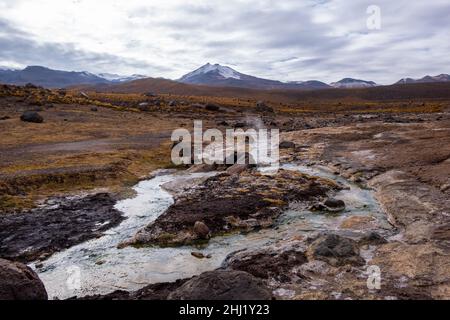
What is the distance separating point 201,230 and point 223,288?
7.04 meters

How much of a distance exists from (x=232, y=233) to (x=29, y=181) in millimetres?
14248

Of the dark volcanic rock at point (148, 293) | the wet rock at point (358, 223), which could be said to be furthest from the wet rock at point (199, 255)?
the wet rock at point (358, 223)

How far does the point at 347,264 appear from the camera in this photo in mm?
13453

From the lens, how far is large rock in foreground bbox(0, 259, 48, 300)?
10.8m

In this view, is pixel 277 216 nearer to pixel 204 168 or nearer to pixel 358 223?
pixel 358 223

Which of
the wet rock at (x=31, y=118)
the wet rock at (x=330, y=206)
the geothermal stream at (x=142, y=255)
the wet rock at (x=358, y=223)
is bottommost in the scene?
the geothermal stream at (x=142, y=255)

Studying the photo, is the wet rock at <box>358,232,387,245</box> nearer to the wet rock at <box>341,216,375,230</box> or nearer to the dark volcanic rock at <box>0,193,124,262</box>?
the wet rock at <box>341,216,375,230</box>

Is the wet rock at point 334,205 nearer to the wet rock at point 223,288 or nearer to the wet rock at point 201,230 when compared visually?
the wet rock at point 201,230

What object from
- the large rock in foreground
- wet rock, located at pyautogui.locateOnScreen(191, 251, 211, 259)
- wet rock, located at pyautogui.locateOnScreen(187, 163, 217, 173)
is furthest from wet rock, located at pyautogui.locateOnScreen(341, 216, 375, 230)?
wet rock, located at pyautogui.locateOnScreen(187, 163, 217, 173)

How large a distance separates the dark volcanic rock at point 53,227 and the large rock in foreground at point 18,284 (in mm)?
4793

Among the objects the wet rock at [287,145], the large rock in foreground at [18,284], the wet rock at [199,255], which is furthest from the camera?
the wet rock at [287,145]

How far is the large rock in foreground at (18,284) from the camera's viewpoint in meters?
10.8

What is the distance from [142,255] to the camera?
52.6 ft

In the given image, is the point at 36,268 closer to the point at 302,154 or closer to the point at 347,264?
the point at 347,264
